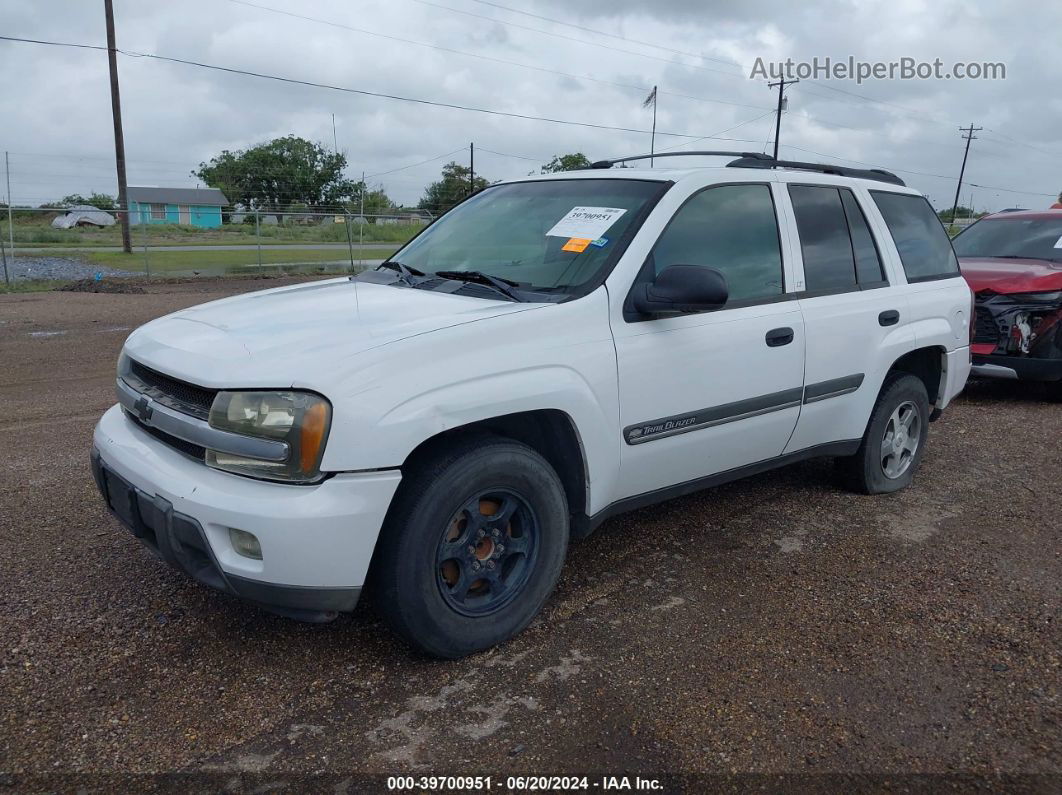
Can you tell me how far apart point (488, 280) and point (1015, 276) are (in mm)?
5850

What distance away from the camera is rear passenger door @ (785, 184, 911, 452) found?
4156mm

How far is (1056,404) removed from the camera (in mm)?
7758

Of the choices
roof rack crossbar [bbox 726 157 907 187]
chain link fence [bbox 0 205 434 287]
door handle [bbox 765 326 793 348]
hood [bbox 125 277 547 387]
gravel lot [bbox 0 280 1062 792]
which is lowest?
gravel lot [bbox 0 280 1062 792]

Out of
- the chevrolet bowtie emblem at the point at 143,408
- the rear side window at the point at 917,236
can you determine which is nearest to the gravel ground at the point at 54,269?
the chevrolet bowtie emblem at the point at 143,408

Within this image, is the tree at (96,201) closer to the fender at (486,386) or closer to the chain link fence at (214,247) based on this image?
the chain link fence at (214,247)

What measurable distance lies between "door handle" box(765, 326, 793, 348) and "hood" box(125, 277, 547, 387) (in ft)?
4.03

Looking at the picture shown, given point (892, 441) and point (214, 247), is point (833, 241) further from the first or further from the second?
point (214, 247)

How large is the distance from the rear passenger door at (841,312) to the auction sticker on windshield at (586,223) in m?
1.05

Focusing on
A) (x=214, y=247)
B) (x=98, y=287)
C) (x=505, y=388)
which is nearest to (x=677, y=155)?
(x=505, y=388)

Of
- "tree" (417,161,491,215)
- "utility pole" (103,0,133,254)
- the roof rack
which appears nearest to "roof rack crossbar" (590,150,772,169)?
the roof rack

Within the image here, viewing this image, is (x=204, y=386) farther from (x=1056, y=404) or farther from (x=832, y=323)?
(x=1056, y=404)

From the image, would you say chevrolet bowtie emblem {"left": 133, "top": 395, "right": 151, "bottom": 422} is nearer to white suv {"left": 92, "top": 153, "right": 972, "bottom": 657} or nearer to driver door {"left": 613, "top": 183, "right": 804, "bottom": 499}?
white suv {"left": 92, "top": 153, "right": 972, "bottom": 657}

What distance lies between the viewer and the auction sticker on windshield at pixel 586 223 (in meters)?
3.59

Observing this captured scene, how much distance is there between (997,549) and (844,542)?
2.39ft
